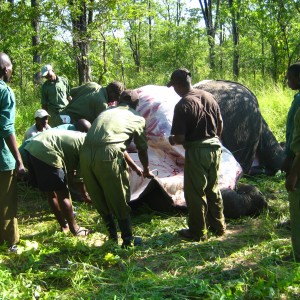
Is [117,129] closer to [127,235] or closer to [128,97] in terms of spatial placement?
[128,97]

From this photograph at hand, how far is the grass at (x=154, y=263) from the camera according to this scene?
2.98 m

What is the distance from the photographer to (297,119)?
310 cm

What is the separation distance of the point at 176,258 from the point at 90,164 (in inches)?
45.1

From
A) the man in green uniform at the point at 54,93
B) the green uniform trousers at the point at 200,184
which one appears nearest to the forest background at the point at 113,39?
the man in green uniform at the point at 54,93

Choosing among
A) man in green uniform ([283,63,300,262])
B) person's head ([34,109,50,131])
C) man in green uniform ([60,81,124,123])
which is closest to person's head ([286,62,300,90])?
man in green uniform ([283,63,300,262])

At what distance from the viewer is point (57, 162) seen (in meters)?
4.20

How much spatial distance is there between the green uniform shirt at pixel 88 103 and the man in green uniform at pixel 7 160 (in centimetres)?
218

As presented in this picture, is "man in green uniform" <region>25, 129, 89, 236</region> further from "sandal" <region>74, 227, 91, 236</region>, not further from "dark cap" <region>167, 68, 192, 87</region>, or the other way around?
"dark cap" <region>167, 68, 192, 87</region>

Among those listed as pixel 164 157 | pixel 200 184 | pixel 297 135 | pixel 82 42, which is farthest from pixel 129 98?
pixel 82 42

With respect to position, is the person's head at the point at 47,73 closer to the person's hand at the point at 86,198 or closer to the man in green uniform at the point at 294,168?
the person's hand at the point at 86,198

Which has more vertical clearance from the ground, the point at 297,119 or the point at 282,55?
the point at 282,55

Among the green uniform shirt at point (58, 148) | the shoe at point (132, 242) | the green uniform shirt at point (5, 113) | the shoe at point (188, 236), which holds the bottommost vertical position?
the shoe at point (188, 236)

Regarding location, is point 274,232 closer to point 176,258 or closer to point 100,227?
point 176,258

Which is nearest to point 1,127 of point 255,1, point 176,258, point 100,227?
point 100,227
